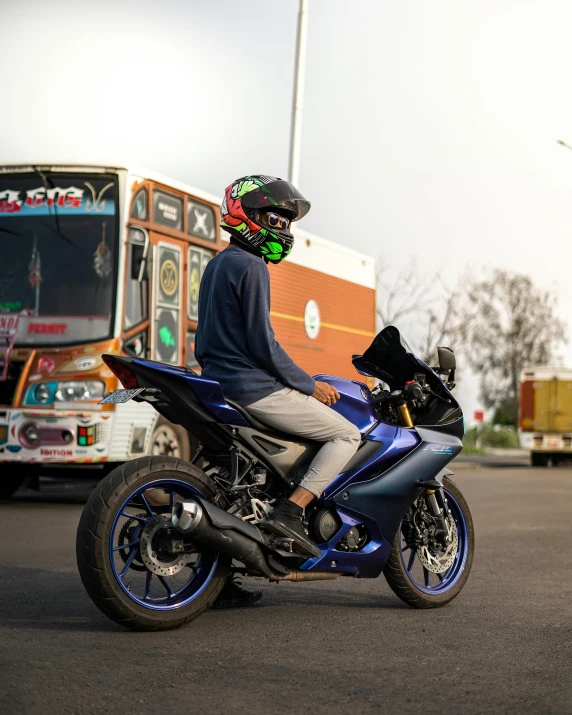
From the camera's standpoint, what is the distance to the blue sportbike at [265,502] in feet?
17.4

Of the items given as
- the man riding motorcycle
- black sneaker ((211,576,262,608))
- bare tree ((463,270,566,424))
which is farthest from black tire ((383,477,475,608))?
bare tree ((463,270,566,424))

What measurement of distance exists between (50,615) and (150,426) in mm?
6897

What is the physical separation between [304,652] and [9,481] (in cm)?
923

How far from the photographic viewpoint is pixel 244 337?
5691mm

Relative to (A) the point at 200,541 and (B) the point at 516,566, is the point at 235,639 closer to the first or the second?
(A) the point at 200,541

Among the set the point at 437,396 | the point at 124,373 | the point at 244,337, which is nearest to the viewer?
the point at 124,373

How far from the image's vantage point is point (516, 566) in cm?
816

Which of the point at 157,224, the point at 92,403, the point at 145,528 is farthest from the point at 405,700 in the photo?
the point at 157,224

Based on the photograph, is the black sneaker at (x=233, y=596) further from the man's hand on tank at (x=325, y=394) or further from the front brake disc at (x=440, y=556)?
the man's hand on tank at (x=325, y=394)

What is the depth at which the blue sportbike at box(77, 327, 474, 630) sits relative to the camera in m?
5.32

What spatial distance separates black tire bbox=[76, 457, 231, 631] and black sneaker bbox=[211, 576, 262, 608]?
55cm

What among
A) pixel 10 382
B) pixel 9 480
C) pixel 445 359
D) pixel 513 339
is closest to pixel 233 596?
pixel 445 359

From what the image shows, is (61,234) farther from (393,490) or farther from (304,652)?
(304,652)

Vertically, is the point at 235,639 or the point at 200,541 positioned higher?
the point at 200,541
